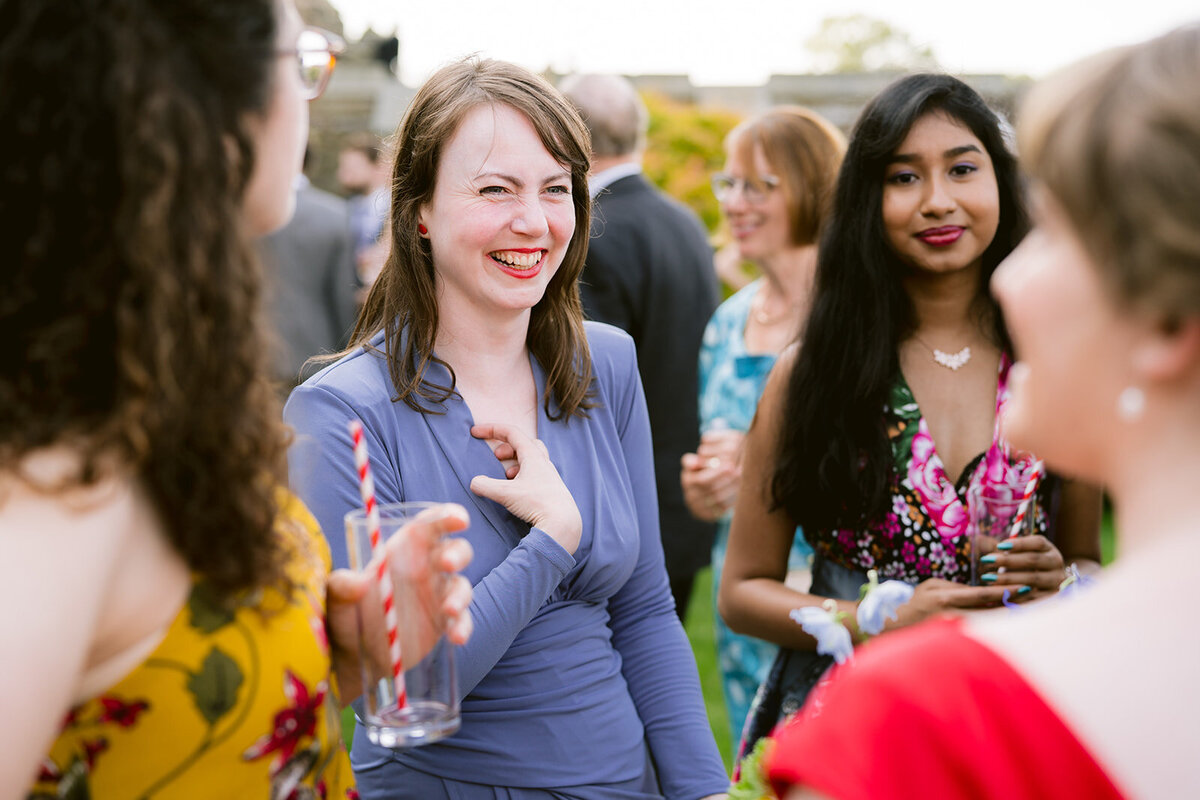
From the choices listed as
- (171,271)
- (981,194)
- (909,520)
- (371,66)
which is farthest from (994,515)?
(371,66)

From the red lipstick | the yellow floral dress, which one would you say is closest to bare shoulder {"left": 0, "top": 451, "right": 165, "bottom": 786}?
the yellow floral dress

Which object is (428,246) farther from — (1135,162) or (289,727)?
(1135,162)

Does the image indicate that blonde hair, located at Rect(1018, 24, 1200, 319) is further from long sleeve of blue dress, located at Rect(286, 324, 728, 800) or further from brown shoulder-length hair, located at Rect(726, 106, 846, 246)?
brown shoulder-length hair, located at Rect(726, 106, 846, 246)

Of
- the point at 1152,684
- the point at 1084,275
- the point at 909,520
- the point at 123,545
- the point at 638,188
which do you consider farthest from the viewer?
the point at 638,188

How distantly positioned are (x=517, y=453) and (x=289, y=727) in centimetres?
86

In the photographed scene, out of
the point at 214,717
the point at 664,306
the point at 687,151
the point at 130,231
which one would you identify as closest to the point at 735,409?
the point at 664,306

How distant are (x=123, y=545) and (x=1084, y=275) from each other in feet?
3.28

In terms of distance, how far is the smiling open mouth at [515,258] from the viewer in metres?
2.19

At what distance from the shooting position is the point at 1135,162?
87cm

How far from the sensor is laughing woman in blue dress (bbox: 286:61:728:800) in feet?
6.32

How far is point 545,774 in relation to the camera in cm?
194

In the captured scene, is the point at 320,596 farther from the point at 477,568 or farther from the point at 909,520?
the point at 909,520

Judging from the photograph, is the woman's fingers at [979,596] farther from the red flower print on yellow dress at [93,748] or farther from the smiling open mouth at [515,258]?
the red flower print on yellow dress at [93,748]

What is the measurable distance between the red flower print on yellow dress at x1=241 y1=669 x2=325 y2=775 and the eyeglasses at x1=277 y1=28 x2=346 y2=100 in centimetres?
76
